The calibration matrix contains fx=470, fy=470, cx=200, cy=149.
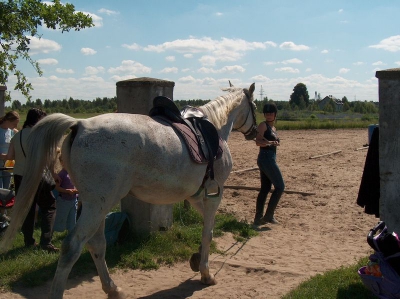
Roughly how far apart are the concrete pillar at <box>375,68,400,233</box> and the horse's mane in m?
1.90

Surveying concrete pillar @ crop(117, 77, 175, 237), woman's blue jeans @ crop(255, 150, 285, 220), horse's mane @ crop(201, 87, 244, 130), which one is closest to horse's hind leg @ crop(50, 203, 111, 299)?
horse's mane @ crop(201, 87, 244, 130)

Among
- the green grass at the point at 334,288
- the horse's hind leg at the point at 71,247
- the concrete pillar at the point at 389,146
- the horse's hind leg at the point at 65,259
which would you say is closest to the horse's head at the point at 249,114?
the concrete pillar at the point at 389,146

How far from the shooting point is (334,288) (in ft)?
15.3

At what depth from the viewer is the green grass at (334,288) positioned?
4.48m

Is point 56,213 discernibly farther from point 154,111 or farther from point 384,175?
point 384,175

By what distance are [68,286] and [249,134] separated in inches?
124

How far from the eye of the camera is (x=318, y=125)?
1152 inches

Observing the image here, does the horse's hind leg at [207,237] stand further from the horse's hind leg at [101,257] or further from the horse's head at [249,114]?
the horse's head at [249,114]

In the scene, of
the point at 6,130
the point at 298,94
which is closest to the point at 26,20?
the point at 6,130

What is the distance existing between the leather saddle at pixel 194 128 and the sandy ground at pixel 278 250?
4.25 ft

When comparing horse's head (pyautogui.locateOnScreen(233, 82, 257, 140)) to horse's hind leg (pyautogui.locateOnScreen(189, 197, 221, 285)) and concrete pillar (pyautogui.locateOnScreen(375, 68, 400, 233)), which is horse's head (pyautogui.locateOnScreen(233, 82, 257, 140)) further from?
concrete pillar (pyautogui.locateOnScreen(375, 68, 400, 233))

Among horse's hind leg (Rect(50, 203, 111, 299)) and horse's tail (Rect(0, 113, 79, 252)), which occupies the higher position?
horse's tail (Rect(0, 113, 79, 252))

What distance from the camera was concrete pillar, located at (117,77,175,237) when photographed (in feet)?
20.2

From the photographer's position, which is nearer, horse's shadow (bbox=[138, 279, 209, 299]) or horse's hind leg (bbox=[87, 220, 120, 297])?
horse's hind leg (bbox=[87, 220, 120, 297])
